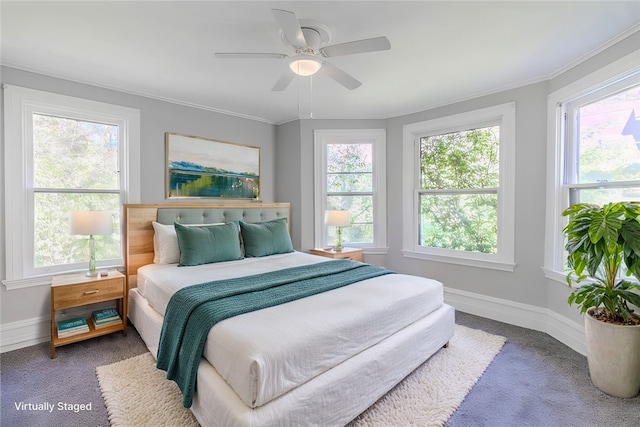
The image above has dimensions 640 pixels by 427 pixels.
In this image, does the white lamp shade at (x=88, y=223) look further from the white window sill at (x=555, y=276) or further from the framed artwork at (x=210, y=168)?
the white window sill at (x=555, y=276)

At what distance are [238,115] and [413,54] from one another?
248cm

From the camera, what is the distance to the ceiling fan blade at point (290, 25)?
5.17 ft

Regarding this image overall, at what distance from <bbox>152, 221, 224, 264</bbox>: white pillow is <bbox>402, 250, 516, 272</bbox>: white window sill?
9.21 ft

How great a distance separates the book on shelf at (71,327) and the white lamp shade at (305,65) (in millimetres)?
2801

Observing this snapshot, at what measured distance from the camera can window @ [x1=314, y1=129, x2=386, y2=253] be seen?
4270mm

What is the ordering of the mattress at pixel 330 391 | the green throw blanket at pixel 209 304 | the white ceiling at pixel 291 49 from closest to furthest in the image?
1. the mattress at pixel 330 391
2. the green throw blanket at pixel 209 304
3. the white ceiling at pixel 291 49

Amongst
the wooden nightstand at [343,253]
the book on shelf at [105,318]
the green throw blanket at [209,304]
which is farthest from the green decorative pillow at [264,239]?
the book on shelf at [105,318]

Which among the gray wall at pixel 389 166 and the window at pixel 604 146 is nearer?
the window at pixel 604 146

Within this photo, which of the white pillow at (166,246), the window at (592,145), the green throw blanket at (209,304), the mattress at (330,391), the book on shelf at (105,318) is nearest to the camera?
the mattress at (330,391)

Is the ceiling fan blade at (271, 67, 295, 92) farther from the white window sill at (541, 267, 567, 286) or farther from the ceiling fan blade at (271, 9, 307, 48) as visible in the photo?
the white window sill at (541, 267, 567, 286)

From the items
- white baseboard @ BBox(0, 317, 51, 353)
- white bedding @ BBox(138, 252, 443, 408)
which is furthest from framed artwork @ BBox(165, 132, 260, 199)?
white baseboard @ BBox(0, 317, 51, 353)

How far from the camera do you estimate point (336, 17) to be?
195 centimetres

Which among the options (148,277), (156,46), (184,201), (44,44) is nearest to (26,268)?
(148,277)

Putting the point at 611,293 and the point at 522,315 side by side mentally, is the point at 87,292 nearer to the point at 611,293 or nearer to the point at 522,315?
the point at 611,293
